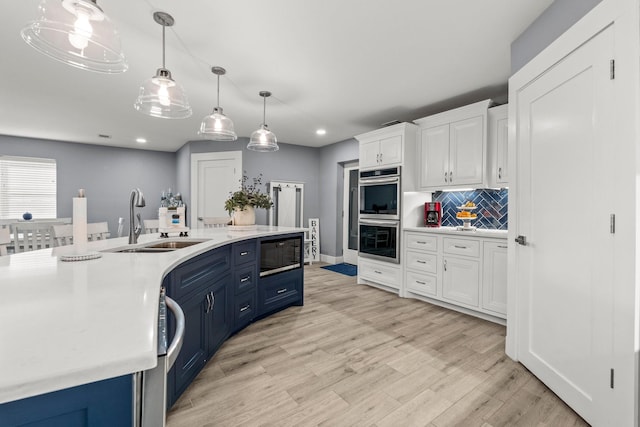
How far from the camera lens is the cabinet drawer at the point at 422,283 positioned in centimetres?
346

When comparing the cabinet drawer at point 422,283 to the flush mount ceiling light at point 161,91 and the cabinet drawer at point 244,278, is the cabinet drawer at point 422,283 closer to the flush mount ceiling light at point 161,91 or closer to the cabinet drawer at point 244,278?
the cabinet drawer at point 244,278

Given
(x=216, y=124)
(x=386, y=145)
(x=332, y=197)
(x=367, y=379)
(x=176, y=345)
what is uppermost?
(x=386, y=145)

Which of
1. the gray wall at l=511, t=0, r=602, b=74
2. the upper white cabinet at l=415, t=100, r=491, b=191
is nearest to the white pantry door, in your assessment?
the gray wall at l=511, t=0, r=602, b=74

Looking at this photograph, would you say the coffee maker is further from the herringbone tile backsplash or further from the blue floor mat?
the blue floor mat

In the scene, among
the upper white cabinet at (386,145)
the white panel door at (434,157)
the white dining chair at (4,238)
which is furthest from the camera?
the upper white cabinet at (386,145)

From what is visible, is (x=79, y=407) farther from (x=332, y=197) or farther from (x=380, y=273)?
(x=332, y=197)

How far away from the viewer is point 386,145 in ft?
13.1

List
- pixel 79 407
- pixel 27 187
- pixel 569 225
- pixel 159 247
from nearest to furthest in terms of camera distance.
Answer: pixel 79 407 < pixel 569 225 < pixel 159 247 < pixel 27 187

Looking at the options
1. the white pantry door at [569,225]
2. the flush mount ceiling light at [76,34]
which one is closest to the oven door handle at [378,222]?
the white pantry door at [569,225]

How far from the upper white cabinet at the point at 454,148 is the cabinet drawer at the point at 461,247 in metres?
0.65

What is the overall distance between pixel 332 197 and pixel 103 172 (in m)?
4.90

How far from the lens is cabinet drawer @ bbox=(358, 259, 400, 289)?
12.7ft

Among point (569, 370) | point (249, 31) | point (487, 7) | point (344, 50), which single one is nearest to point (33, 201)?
point (249, 31)

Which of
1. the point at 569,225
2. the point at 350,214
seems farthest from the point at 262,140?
the point at 350,214
